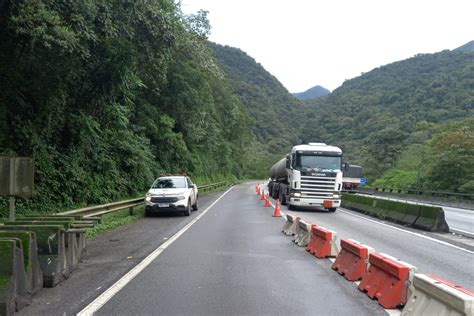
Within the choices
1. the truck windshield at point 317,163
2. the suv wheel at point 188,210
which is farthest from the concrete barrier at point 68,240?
the truck windshield at point 317,163

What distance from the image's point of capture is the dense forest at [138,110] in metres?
15.9

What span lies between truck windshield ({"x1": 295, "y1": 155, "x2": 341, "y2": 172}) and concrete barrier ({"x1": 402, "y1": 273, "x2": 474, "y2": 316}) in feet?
62.1

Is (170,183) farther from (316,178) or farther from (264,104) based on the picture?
(264,104)

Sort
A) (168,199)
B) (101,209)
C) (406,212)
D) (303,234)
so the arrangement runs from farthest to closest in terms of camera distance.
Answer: (168,199) < (406,212) < (101,209) < (303,234)

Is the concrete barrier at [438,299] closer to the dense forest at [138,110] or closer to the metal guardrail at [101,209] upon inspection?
the metal guardrail at [101,209]

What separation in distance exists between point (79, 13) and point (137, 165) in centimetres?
1475

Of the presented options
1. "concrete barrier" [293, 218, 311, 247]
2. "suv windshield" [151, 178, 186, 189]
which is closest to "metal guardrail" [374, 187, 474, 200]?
"suv windshield" [151, 178, 186, 189]

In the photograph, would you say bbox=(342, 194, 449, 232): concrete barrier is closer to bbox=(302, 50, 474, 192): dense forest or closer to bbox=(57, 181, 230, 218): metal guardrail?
bbox=(57, 181, 230, 218): metal guardrail

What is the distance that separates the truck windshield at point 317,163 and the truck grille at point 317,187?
0.53m

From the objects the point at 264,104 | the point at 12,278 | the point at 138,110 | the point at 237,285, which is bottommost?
the point at 237,285

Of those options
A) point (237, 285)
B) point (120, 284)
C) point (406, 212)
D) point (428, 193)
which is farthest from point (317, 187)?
point (428, 193)

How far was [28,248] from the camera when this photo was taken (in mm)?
6723

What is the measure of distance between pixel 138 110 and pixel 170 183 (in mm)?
16103

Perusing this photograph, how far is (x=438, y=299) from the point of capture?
4828mm
